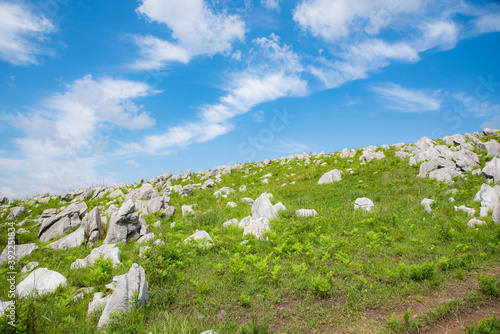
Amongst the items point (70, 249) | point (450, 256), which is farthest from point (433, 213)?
point (70, 249)

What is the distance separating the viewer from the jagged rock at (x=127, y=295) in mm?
6035

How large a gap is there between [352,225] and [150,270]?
27.4 feet

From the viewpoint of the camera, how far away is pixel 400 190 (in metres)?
15.8

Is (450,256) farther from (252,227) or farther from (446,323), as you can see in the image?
(252,227)

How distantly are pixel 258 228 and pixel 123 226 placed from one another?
6.60 meters

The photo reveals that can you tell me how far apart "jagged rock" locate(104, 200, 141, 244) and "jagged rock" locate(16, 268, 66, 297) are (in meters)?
4.00

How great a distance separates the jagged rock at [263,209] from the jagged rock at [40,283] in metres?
8.55

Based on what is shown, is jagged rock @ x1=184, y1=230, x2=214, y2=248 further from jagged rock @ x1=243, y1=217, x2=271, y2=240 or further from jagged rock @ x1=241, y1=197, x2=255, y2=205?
jagged rock @ x1=241, y1=197, x2=255, y2=205

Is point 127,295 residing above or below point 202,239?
below

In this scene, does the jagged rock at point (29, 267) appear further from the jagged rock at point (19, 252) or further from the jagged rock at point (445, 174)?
the jagged rock at point (445, 174)

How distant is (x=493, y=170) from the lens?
15039 mm

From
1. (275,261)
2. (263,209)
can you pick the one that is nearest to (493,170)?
(263,209)

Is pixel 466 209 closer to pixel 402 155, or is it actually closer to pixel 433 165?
pixel 433 165

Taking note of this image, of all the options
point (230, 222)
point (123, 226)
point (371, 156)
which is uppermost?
point (371, 156)
